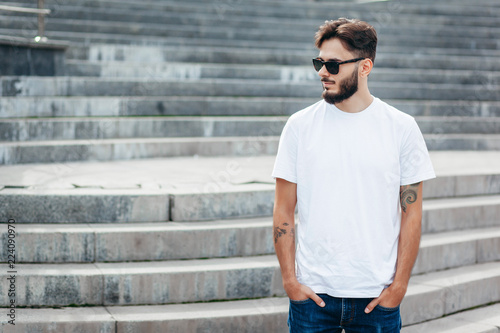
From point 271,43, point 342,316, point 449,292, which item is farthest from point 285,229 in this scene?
point 271,43

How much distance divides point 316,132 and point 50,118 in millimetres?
4918

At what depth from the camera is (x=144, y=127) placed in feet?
23.0

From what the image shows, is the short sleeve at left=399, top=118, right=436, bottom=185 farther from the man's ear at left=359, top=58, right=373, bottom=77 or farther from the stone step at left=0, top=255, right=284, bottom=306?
→ the stone step at left=0, top=255, right=284, bottom=306

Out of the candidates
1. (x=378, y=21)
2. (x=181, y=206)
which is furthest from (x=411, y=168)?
(x=378, y=21)

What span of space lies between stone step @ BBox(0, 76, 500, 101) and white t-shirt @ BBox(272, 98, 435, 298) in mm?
5400

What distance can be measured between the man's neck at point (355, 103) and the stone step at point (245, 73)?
19.5 feet

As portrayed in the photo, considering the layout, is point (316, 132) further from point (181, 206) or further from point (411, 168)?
point (181, 206)

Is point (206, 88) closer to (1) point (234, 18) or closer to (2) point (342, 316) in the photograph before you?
(1) point (234, 18)

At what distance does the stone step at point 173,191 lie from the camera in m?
4.45

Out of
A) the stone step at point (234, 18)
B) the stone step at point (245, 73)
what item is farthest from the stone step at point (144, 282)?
the stone step at point (234, 18)

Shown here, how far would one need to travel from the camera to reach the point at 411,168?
7.99ft

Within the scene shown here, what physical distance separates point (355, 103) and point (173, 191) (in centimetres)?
252

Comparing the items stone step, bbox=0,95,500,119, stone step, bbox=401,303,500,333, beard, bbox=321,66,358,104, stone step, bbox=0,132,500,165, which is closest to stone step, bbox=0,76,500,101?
stone step, bbox=0,95,500,119

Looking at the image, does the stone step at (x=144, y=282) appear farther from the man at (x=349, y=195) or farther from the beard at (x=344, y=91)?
the beard at (x=344, y=91)
